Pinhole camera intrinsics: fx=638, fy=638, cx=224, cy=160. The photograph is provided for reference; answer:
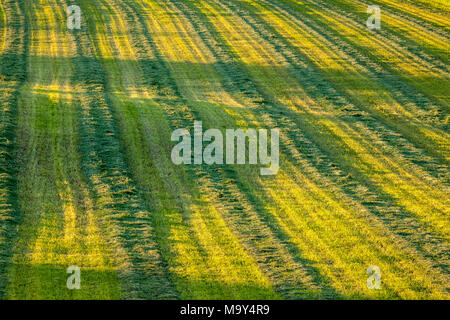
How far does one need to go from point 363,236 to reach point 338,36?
2503 cm

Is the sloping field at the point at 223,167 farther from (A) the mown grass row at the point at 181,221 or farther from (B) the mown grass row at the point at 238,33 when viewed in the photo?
(B) the mown grass row at the point at 238,33

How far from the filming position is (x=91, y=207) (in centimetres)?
1467

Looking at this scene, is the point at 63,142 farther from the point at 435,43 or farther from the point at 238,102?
the point at 435,43

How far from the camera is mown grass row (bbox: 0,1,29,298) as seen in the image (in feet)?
42.2

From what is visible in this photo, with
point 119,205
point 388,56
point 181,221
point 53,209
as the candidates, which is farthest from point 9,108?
point 388,56

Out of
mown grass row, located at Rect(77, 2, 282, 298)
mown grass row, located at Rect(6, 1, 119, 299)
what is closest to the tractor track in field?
mown grass row, located at Rect(77, 2, 282, 298)

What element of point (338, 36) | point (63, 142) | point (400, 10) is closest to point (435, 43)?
point (338, 36)

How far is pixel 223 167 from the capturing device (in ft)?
58.7

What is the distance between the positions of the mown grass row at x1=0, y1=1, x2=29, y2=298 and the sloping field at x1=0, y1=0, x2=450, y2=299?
64mm

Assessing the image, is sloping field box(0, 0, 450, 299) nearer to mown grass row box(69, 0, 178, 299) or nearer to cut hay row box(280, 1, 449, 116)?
mown grass row box(69, 0, 178, 299)

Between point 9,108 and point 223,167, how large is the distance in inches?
325

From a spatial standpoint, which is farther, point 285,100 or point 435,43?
point 435,43

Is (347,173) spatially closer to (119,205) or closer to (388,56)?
(119,205)

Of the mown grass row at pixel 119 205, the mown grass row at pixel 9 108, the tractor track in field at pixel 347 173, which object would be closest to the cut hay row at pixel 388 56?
the tractor track in field at pixel 347 173
